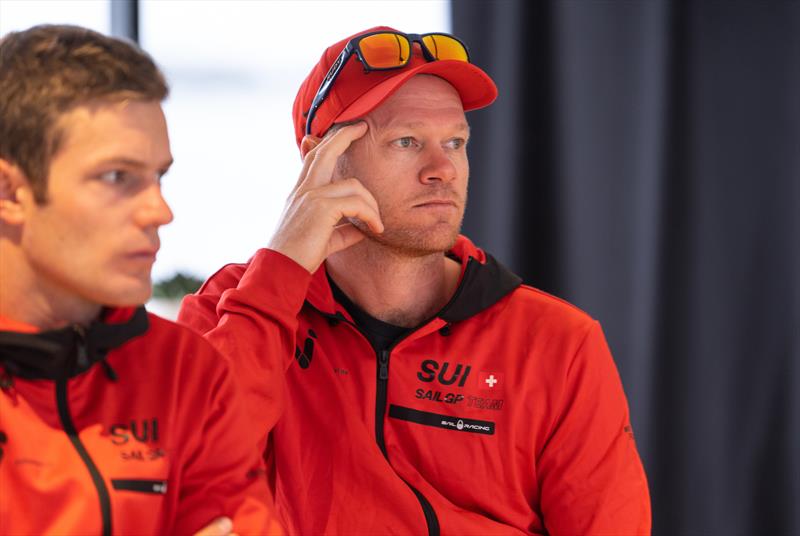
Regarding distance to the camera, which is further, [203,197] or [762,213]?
[203,197]

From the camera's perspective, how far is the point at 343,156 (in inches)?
70.2

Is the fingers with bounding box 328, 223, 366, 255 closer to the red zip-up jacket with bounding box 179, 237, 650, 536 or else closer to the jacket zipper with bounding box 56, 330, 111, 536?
the red zip-up jacket with bounding box 179, 237, 650, 536

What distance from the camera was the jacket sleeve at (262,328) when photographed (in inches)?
57.7

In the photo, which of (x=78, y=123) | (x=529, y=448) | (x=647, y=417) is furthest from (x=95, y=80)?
(x=647, y=417)

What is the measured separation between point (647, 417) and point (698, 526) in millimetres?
338

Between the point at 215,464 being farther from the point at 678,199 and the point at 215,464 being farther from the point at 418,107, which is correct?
the point at 678,199

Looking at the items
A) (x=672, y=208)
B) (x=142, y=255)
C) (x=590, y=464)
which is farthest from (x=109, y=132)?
(x=672, y=208)

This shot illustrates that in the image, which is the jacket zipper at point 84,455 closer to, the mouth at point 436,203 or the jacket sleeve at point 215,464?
the jacket sleeve at point 215,464

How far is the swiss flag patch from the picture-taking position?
5.34ft

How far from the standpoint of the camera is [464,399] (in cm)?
162

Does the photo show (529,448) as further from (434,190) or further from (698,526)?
(698,526)

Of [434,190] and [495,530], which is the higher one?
[434,190]

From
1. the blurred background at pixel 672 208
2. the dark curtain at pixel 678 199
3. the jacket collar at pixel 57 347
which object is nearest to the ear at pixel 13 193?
the jacket collar at pixel 57 347

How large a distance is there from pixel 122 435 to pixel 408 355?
0.63 metres
